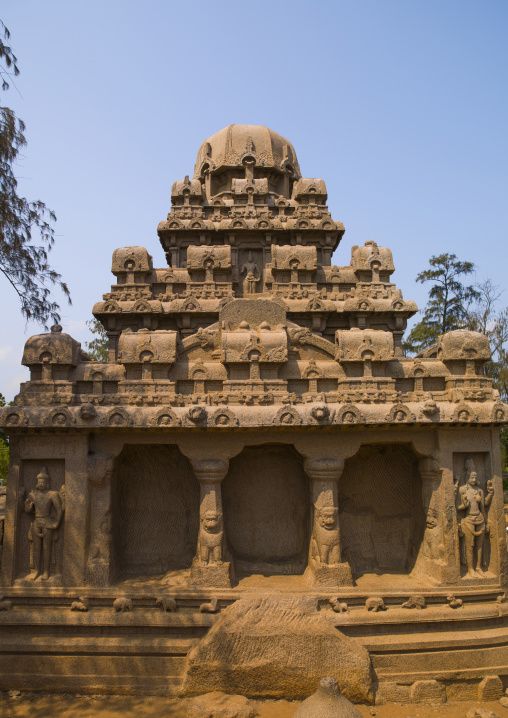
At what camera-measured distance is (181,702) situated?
7.17 meters

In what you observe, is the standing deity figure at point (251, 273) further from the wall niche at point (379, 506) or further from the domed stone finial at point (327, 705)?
the domed stone finial at point (327, 705)

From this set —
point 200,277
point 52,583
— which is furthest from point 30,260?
point 52,583

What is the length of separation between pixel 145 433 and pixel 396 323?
7.18 meters

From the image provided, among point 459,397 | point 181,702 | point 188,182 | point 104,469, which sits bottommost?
point 181,702

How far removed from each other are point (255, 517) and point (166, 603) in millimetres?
2303

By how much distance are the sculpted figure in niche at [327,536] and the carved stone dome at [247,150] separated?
38.1ft

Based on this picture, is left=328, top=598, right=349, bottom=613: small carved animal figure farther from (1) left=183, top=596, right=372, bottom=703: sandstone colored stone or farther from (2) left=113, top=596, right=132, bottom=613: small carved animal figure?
(2) left=113, top=596, right=132, bottom=613: small carved animal figure

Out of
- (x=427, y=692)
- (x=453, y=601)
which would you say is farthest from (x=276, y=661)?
(x=453, y=601)

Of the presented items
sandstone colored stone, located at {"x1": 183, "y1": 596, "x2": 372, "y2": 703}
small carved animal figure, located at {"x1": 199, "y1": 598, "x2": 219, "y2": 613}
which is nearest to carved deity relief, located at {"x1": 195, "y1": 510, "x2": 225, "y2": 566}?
small carved animal figure, located at {"x1": 199, "y1": 598, "x2": 219, "y2": 613}

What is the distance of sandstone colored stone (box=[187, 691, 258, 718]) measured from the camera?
6695 mm

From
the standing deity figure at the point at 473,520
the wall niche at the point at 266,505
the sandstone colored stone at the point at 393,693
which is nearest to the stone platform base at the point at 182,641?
the sandstone colored stone at the point at 393,693

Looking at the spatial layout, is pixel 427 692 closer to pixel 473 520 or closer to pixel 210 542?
pixel 473 520

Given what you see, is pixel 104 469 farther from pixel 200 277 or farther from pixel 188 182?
pixel 188 182

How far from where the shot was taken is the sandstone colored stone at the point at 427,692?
291 inches
